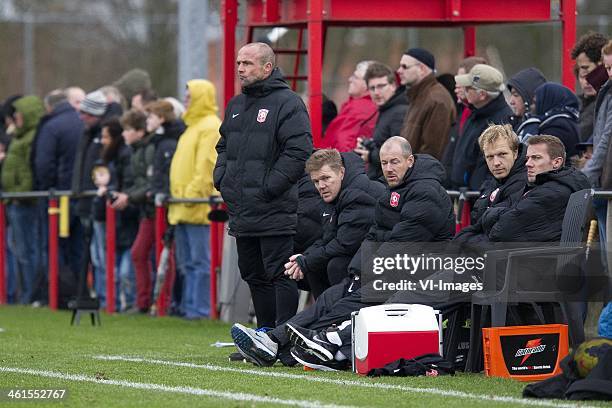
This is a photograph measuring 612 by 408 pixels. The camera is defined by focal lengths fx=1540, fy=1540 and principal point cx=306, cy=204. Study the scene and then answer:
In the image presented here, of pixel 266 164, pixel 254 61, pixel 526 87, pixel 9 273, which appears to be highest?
pixel 254 61

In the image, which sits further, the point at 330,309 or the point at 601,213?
the point at 330,309

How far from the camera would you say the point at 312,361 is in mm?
10062

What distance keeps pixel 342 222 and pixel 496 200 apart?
1.24 m

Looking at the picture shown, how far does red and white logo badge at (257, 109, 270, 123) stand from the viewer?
10946 millimetres

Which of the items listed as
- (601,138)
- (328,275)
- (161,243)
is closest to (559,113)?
(601,138)

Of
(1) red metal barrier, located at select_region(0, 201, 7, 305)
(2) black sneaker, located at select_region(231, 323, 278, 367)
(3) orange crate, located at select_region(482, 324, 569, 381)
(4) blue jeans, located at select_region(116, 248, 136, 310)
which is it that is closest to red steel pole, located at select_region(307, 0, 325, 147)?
(2) black sneaker, located at select_region(231, 323, 278, 367)

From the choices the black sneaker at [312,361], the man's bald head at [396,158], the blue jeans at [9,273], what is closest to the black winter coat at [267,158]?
the man's bald head at [396,158]

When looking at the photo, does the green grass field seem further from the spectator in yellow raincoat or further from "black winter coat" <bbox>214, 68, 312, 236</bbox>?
the spectator in yellow raincoat

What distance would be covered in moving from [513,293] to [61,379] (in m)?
2.83

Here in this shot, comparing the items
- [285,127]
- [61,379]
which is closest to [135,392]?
[61,379]

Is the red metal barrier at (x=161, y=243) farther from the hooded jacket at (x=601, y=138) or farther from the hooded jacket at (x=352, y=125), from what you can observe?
the hooded jacket at (x=601, y=138)

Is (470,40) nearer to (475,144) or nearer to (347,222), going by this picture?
(475,144)

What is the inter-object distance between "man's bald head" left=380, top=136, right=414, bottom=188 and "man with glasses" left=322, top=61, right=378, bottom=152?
2.98 m

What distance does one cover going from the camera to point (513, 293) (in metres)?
9.59
